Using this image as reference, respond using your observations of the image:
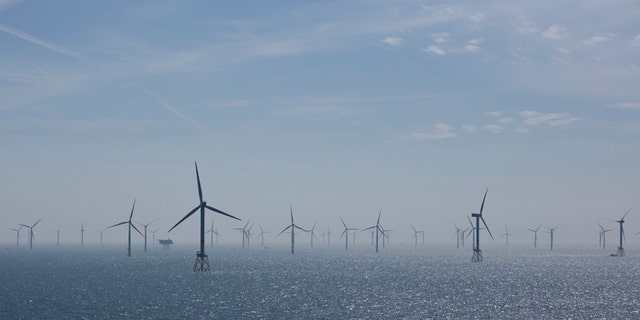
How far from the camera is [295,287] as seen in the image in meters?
145

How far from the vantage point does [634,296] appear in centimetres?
12800

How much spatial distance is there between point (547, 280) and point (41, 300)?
11432cm

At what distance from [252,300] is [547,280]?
8758 centimetres

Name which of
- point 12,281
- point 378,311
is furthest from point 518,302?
point 12,281

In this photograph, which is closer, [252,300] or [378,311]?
[378,311]

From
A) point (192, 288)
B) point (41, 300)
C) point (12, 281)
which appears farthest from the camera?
point (12, 281)

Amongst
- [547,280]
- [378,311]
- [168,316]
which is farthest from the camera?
[547,280]

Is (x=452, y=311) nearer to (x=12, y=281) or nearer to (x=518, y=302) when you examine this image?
(x=518, y=302)

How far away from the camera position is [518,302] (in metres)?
116

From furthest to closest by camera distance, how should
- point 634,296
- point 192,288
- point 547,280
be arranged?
point 547,280 → point 192,288 → point 634,296

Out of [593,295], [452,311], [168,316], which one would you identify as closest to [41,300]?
[168,316]

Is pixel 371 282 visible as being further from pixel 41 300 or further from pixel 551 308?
pixel 41 300

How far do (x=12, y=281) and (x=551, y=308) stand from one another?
352 feet

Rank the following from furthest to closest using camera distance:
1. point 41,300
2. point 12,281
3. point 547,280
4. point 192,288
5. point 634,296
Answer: point 547,280, point 12,281, point 192,288, point 634,296, point 41,300
